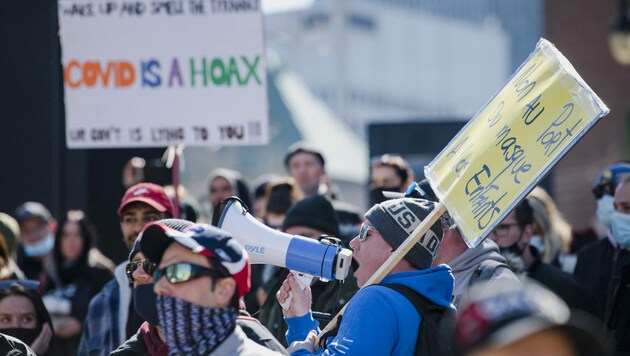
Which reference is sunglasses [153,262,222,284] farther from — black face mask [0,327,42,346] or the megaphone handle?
black face mask [0,327,42,346]

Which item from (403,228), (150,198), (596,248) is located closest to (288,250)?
(403,228)

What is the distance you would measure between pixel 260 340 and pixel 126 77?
410 cm

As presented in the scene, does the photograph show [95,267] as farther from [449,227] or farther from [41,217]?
[449,227]

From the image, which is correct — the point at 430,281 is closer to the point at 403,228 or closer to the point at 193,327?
the point at 403,228

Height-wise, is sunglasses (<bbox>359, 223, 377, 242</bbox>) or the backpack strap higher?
sunglasses (<bbox>359, 223, 377, 242</bbox>)

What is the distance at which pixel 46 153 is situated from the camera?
10273mm

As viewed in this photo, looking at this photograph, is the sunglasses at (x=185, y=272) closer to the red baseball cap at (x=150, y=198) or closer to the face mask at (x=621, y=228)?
the red baseball cap at (x=150, y=198)

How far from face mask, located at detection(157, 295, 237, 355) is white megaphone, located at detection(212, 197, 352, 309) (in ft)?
3.77

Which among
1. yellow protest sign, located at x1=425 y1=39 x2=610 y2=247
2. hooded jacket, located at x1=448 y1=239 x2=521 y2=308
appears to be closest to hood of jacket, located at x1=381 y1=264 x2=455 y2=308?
yellow protest sign, located at x1=425 y1=39 x2=610 y2=247

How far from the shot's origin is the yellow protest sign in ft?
15.6

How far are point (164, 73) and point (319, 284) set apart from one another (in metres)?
2.09

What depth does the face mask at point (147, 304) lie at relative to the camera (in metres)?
4.78

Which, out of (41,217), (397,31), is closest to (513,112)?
(41,217)

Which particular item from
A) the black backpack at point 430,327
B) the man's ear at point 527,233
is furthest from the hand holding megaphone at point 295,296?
A: the man's ear at point 527,233
